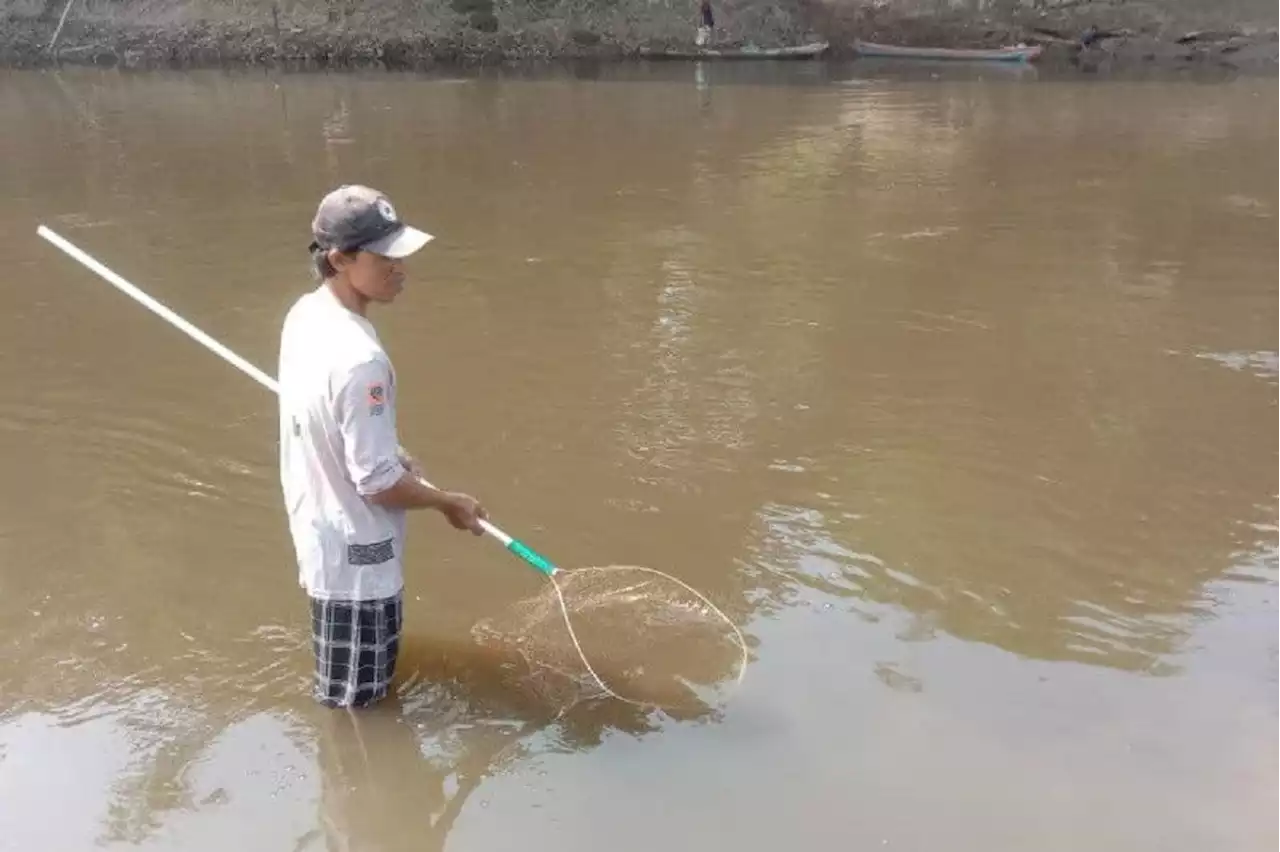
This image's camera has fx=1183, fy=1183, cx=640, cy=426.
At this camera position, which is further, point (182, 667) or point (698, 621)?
point (698, 621)

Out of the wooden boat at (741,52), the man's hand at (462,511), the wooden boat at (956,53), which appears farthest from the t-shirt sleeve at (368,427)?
the wooden boat at (741,52)

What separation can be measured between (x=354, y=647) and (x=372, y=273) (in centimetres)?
109

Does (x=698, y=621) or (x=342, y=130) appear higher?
(x=342, y=130)

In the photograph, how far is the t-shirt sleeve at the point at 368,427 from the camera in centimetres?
292

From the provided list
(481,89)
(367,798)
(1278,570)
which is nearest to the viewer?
(367,798)

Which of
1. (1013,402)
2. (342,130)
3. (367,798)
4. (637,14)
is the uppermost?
(637,14)

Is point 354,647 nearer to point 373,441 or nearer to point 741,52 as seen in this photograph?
point 373,441

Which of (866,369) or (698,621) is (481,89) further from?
(698,621)

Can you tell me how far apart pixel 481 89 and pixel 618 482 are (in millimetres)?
17004

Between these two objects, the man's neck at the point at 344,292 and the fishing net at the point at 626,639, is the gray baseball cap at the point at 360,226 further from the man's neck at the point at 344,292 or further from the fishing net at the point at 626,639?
the fishing net at the point at 626,639

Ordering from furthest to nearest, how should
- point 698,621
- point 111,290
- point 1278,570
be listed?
1. point 111,290
2. point 1278,570
3. point 698,621

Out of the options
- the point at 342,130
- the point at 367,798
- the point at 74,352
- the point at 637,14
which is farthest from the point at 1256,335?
the point at 637,14

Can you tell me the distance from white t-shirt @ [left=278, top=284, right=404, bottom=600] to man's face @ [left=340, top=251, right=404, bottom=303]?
7 cm

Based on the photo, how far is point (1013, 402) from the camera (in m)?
6.13
